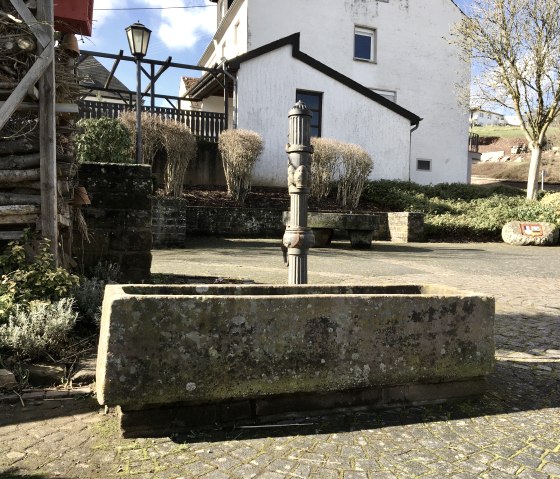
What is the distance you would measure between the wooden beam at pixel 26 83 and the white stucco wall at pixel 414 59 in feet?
66.6

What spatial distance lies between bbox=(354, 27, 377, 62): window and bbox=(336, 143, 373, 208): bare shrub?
9958mm

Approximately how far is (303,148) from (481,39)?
21.4 metres

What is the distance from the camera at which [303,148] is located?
4238 mm

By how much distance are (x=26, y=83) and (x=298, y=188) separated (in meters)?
2.58

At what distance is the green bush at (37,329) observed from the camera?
338 cm

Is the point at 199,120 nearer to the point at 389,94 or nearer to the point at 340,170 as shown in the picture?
the point at 340,170

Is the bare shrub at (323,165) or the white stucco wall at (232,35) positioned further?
the white stucco wall at (232,35)

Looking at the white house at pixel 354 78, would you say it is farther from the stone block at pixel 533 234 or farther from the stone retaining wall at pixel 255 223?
the stone block at pixel 533 234

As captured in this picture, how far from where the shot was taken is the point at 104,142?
1075 cm

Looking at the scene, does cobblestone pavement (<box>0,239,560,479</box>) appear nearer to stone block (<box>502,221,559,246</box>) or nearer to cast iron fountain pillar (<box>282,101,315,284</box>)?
cast iron fountain pillar (<box>282,101,315,284</box>)

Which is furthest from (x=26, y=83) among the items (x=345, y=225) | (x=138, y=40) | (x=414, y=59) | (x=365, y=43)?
(x=414, y=59)

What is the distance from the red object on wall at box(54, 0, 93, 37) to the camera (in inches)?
190

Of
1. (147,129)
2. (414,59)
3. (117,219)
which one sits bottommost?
(117,219)

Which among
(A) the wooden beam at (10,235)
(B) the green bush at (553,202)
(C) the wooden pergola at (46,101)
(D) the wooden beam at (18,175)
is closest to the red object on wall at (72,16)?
(C) the wooden pergola at (46,101)
